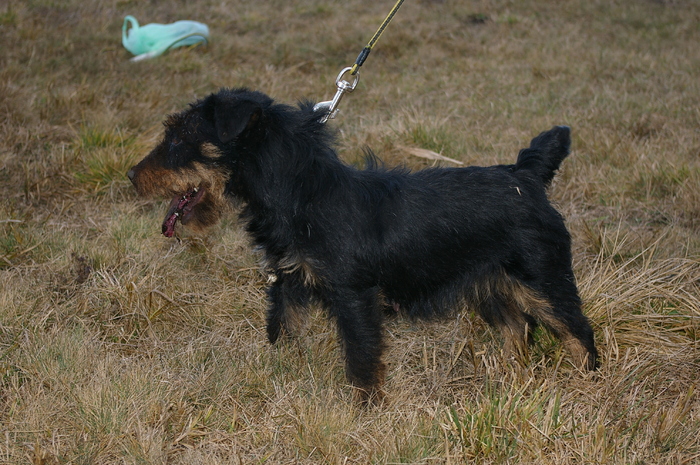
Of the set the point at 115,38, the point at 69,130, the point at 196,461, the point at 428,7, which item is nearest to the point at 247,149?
the point at 196,461

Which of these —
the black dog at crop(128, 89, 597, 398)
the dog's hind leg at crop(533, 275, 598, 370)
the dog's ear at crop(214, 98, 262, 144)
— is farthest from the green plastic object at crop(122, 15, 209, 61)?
the dog's hind leg at crop(533, 275, 598, 370)

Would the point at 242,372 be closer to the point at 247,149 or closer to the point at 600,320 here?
the point at 247,149

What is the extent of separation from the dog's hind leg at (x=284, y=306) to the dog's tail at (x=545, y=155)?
1.44 m

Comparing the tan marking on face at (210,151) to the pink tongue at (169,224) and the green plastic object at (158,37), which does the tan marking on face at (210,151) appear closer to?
the pink tongue at (169,224)

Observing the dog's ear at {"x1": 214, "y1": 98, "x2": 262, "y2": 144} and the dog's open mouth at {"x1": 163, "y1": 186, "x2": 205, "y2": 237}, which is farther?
the dog's open mouth at {"x1": 163, "y1": 186, "x2": 205, "y2": 237}

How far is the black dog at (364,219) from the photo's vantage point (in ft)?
10.9

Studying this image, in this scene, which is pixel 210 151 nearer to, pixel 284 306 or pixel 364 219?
pixel 364 219

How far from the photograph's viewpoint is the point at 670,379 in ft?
11.6

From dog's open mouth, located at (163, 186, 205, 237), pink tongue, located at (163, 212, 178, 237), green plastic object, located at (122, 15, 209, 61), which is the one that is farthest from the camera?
green plastic object, located at (122, 15, 209, 61)

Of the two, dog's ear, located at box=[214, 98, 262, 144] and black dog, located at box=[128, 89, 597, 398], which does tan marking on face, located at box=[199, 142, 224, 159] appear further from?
dog's ear, located at box=[214, 98, 262, 144]

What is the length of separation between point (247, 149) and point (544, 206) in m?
1.65

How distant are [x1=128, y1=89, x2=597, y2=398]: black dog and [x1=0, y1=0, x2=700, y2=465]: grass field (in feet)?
1.17

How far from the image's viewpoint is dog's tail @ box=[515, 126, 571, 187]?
3.74m

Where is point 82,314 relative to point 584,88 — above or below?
above
